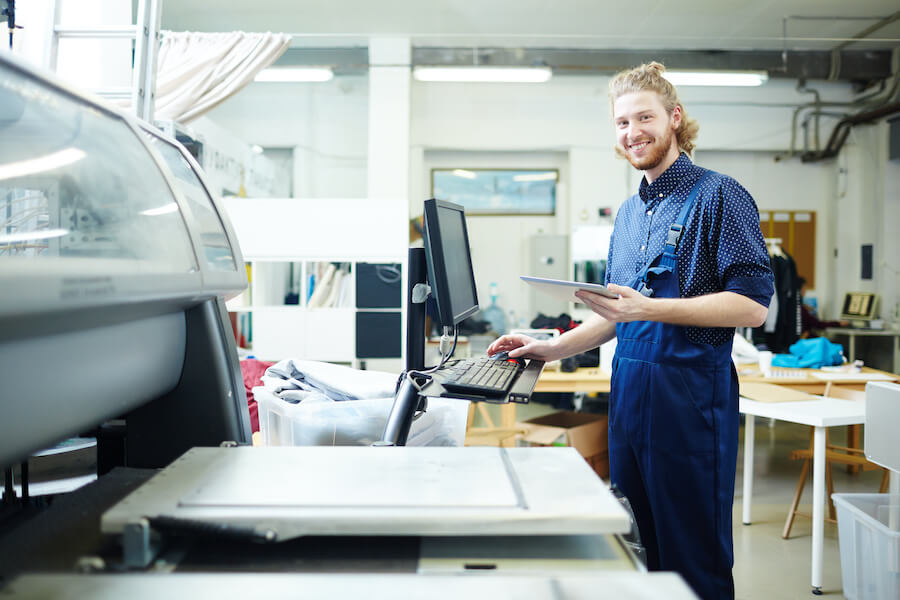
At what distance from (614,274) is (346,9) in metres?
4.63

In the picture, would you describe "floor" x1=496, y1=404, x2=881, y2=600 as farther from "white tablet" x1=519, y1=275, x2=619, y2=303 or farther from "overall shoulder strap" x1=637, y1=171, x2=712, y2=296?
"white tablet" x1=519, y1=275, x2=619, y2=303

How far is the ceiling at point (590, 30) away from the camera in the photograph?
16.9 feet

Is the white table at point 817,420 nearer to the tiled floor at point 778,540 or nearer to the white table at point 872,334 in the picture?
the tiled floor at point 778,540

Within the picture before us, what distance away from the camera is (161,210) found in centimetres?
86

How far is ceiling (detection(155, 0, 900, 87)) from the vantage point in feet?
16.9

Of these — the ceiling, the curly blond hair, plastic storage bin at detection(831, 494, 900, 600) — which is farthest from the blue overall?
the ceiling

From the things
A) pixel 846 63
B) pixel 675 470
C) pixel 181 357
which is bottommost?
pixel 675 470

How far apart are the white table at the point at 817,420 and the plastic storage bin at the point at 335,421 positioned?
1.94m

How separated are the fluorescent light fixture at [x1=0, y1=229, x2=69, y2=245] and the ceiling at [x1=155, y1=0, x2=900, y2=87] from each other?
4.65 metres

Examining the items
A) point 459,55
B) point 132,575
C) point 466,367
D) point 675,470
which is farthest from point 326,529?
point 459,55

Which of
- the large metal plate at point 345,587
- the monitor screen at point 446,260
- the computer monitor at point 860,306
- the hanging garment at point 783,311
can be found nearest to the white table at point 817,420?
the monitor screen at point 446,260

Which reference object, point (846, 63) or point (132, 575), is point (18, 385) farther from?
point (846, 63)

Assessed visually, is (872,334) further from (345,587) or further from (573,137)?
(345,587)

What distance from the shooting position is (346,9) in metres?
5.25
